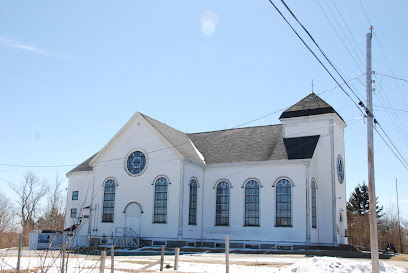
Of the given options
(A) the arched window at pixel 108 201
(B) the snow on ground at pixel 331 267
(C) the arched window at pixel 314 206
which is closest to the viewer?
(B) the snow on ground at pixel 331 267

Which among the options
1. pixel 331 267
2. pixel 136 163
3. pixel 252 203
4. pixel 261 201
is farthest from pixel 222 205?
pixel 331 267

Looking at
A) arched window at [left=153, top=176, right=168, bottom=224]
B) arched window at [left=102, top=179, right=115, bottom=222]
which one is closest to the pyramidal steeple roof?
arched window at [left=153, top=176, right=168, bottom=224]

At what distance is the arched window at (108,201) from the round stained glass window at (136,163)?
188 cm

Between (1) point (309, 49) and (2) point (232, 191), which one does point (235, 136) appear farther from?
(1) point (309, 49)

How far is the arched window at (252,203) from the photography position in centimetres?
3300

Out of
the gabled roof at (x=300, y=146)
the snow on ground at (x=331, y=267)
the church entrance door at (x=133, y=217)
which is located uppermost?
the gabled roof at (x=300, y=146)

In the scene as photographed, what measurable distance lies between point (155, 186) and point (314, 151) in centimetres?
1237

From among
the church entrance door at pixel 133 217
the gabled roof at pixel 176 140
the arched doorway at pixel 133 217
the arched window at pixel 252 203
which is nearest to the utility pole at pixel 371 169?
the arched window at pixel 252 203

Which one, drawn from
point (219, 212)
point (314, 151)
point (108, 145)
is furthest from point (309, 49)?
point (108, 145)

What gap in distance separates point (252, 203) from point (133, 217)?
9236mm

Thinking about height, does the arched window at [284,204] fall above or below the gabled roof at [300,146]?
below

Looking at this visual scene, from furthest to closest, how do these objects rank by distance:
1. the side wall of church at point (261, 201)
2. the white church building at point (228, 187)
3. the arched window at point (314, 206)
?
1. the arched window at point (314, 206)
2. the white church building at point (228, 187)
3. the side wall of church at point (261, 201)

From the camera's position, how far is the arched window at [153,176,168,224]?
108 feet

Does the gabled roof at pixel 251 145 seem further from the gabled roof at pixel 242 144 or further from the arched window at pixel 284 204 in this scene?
the arched window at pixel 284 204
